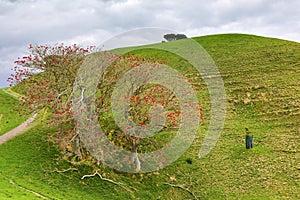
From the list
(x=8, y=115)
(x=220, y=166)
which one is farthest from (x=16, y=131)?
(x=220, y=166)

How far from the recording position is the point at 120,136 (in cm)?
2344

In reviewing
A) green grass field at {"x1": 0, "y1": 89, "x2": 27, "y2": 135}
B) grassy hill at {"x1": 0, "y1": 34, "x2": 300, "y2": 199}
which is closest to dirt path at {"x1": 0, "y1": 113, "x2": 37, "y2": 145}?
green grass field at {"x1": 0, "y1": 89, "x2": 27, "y2": 135}

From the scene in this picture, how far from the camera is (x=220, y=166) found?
1059 inches

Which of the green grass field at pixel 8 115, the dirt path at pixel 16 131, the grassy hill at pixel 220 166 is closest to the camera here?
the grassy hill at pixel 220 166

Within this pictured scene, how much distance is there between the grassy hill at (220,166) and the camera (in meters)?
20.6

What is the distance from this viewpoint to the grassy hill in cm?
2056

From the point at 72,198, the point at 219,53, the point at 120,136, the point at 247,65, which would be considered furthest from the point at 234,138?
the point at 219,53

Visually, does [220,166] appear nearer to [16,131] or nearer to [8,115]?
[16,131]

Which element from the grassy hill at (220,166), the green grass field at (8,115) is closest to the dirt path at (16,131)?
the green grass field at (8,115)

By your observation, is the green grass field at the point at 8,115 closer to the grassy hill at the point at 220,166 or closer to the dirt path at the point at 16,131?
the dirt path at the point at 16,131

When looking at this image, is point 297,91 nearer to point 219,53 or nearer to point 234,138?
point 234,138

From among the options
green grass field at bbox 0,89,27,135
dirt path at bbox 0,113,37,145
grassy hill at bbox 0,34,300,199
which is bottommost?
grassy hill at bbox 0,34,300,199

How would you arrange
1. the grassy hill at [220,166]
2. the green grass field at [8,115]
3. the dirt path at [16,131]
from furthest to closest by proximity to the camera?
the green grass field at [8,115] < the dirt path at [16,131] < the grassy hill at [220,166]

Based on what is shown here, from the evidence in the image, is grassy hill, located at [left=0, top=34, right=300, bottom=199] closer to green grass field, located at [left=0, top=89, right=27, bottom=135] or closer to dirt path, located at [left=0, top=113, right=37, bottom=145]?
dirt path, located at [left=0, top=113, right=37, bottom=145]
